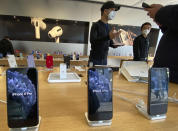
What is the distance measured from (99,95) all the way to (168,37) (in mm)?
774

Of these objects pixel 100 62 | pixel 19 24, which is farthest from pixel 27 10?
pixel 100 62

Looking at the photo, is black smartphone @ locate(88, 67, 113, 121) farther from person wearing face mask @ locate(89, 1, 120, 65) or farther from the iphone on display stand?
person wearing face mask @ locate(89, 1, 120, 65)

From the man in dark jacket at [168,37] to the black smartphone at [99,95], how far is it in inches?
22.0

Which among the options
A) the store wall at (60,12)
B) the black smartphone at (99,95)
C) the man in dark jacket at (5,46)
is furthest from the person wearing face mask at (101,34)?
the man in dark jacket at (5,46)

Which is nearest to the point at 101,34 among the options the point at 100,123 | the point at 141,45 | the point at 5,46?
the point at 141,45

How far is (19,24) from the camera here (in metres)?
3.45

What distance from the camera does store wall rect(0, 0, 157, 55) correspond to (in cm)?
330

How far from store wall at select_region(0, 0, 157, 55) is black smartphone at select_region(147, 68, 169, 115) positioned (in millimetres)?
3568

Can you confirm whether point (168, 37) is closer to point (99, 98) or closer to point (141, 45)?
point (99, 98)

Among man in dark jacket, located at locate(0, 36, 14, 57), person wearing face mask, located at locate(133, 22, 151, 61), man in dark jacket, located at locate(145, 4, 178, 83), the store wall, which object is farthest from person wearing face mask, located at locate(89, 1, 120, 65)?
man in dark jacket, located at locate(0, 36, 14, 57)

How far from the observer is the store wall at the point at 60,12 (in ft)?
10.8

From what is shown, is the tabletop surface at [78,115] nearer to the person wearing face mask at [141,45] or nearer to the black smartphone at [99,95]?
the black smartphone at [99,95]

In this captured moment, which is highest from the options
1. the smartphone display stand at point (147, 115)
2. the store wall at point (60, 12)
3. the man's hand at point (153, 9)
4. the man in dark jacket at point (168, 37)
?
the store wall at point (60, 12)

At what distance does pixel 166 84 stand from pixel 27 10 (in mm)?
3805
